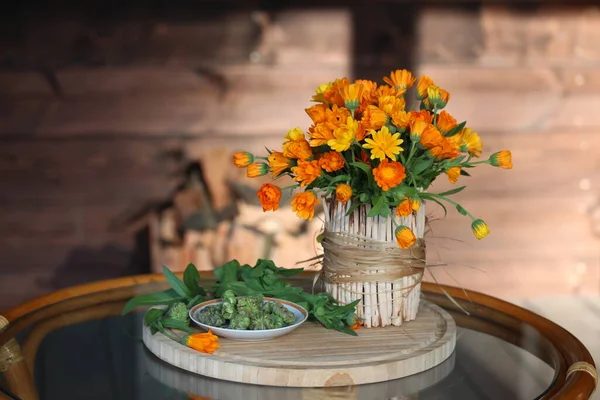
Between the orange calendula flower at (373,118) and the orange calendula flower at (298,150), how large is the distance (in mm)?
101

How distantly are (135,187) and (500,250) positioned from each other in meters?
1.43

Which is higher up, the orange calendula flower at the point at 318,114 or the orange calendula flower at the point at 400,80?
the orange calendula flower at the point at 400,80

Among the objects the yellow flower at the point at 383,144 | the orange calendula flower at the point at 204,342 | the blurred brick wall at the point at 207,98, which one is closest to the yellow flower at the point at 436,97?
the yellow flower at the point at 383,144

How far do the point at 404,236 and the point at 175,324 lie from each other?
38cm

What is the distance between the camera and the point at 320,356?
1.19 meters

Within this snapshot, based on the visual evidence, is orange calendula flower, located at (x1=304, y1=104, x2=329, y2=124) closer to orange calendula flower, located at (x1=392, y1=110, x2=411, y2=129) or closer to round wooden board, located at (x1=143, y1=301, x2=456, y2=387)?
orange calendula flower, located at (x1=392, y1=110, x2=411, y2=129)

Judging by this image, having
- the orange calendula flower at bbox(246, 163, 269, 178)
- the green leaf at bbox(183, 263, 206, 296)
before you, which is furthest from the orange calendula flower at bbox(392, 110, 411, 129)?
the green leaf at bbox(183, 263, 206, 296)

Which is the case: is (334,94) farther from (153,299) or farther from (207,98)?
(207,98)

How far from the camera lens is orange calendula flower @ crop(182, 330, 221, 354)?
1191 mm

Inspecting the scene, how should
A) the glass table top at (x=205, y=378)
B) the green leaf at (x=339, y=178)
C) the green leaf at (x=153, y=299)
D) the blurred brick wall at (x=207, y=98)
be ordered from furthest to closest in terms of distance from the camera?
the blurred brick wall at (x=207, y=98)
the green leaf at (x=153, y=299)
the green leaf at (x=339, y=178)
the glass table top at (x=205, y=378)

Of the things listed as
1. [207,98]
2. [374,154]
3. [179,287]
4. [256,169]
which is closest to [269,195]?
[256,169]

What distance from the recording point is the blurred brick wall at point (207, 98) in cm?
284

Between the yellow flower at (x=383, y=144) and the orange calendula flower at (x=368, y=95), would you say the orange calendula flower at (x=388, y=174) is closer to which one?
the yellow flower at (x=383, y=144)

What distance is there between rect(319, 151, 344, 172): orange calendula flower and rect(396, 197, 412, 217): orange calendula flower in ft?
0.36
